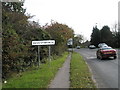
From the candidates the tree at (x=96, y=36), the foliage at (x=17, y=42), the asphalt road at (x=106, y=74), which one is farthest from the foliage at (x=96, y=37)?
the asphalt road at (x=106, y=74)

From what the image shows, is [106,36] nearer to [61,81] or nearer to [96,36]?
[96,36]

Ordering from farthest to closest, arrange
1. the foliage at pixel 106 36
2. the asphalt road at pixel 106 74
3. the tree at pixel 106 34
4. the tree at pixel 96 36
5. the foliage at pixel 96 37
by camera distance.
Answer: the tree at pixel 96 36 → the foliage at pixel 96 37 → the tree at pixel 106 34 → the foliage at pixel 106 36 → the asphalt road at pixel 106 74

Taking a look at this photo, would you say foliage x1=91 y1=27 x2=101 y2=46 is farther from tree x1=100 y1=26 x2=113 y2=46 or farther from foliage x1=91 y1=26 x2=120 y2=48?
tree x1=100 y1=26 x2=113 y2=46

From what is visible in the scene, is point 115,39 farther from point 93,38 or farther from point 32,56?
point 32,56

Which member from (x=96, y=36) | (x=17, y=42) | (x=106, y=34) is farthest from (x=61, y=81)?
(x=96, y=36)

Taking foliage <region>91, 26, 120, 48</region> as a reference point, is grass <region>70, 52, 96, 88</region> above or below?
below

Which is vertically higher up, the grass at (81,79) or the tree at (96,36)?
the tree at (96,36)

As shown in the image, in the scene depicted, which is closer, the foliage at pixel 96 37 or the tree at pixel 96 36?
the foliage at pixel 96 37

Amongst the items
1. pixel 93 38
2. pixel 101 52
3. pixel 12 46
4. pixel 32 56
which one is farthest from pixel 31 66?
pixel 93 38

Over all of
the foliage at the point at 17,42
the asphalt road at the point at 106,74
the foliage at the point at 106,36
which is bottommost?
the asphalt road at the point at 106,74

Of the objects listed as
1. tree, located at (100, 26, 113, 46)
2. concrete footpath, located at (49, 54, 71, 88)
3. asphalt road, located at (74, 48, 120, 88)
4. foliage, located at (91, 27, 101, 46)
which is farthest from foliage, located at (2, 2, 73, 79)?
foliage, located at (91, 27, 101, 46)

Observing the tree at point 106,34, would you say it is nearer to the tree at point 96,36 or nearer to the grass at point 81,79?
the tree at point 96,36

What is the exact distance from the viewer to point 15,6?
86.3 ft

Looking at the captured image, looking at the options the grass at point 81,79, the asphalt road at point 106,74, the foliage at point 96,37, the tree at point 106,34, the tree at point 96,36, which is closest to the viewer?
the grass at point 81,79
